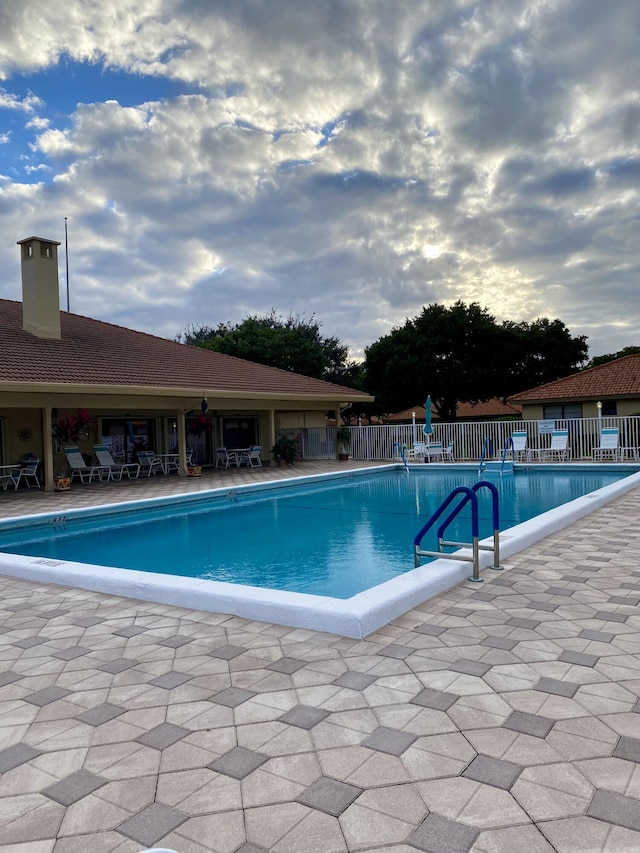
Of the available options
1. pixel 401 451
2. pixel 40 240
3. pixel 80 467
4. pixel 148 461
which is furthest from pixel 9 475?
pixel 401 451

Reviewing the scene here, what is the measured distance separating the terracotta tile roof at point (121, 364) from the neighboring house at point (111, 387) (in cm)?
3

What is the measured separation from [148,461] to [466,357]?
2383 cm

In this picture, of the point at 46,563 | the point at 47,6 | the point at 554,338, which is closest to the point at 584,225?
the point at 47,6

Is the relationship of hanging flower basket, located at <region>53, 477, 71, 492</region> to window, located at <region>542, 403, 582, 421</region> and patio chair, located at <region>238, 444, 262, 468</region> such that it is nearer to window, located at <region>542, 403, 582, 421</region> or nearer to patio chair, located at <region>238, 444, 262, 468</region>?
patio chair, located at <region>238, 444, 262, 468</region>

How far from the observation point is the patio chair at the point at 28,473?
1416cm

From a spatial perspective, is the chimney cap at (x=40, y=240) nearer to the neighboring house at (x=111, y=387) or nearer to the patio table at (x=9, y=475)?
the neighboring house at (x=111, y=387)

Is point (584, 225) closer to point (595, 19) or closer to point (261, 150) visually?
point (595, 19)

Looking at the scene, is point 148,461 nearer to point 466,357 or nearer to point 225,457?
point 225,457

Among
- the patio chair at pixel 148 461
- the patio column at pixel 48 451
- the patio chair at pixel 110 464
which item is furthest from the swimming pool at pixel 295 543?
the patio chair at pixel 148 461

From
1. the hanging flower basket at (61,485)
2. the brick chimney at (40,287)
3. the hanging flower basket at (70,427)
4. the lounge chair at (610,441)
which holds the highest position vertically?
the brick chimney at (40,287)

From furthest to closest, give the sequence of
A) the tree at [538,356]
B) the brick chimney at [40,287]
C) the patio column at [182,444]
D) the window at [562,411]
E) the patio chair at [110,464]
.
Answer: the tree at [538,356]
the window at [562,411]
the patio column at [182,444]
the patio chair at [110,464]
the brick chimney at [40,287]

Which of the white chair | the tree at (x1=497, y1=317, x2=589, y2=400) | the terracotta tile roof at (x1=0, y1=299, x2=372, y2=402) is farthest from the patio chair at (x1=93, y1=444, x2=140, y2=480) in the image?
the tree at (x1=497, y1=317, x2=589, y2=400)

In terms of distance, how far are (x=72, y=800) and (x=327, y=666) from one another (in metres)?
1.54

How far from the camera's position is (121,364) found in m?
16.1
